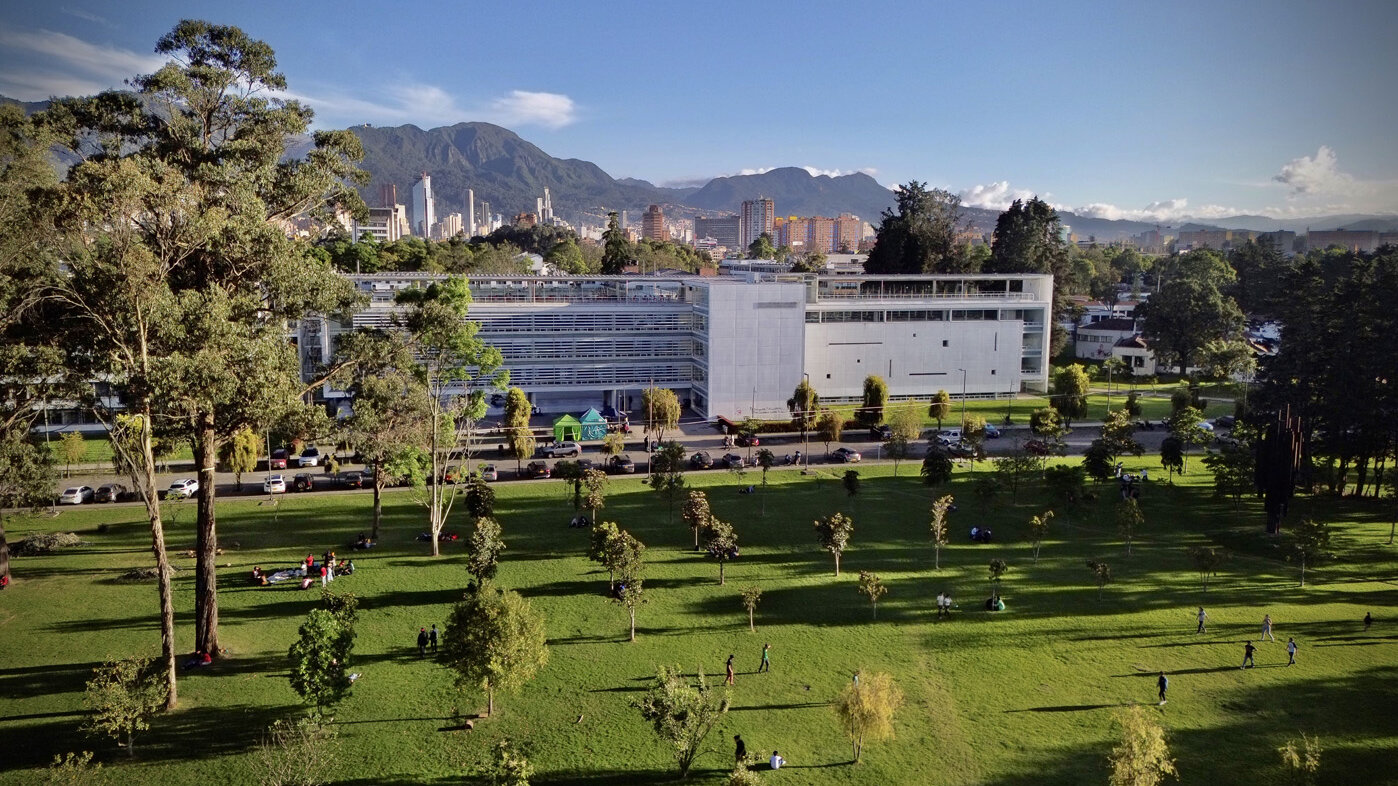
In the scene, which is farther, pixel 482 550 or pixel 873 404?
pixel 873 404

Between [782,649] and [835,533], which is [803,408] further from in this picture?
[782,649]

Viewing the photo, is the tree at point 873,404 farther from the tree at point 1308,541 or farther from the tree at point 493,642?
the tree at point 493,642

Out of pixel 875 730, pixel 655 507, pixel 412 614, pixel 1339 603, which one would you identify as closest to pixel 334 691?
pixel 412 614

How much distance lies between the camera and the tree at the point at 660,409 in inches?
1594

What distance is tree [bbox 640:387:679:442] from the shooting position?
1594 inches

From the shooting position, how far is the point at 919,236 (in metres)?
67.6

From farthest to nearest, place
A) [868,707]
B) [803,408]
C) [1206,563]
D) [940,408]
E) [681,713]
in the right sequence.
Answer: [940,408] → [803,408] → [1206,563] → [868,707] → [681,713]

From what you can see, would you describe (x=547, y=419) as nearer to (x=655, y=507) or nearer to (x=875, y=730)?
(x=655, y=507)

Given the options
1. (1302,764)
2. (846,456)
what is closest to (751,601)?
(1302,764)

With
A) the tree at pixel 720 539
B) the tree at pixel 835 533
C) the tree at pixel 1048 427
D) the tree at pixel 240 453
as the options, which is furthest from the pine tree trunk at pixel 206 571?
the tree at pixel 1048 427

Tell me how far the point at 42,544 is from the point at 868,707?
25.1 m

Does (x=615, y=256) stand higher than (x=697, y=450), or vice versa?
(x=615, y=256)

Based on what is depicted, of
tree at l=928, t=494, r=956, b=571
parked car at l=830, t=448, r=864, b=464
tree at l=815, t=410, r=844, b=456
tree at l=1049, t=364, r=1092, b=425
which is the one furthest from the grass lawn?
tree at l=1049, t=364, r=1092, b=425

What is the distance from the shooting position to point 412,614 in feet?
69.1
